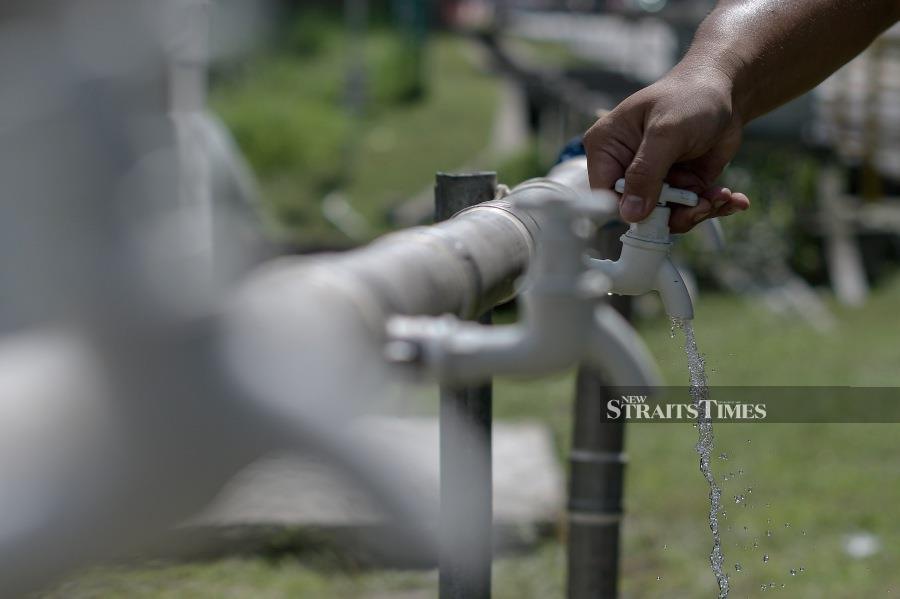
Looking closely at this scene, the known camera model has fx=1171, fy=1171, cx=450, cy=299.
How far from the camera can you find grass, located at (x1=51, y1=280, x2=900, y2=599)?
10.3 feet

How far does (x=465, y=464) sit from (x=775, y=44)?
2.53 feet

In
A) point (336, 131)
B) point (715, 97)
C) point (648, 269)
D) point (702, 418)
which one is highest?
point (336, 131)

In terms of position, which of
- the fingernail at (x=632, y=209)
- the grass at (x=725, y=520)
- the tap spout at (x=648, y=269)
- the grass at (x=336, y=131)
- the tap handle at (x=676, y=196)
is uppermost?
the grass at (x=336, y=131)

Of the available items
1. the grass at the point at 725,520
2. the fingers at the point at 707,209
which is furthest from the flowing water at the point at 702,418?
the grass at the point at 725,520

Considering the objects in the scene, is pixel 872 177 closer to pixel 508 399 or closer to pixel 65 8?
pixel 508 399

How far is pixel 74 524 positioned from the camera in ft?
2.25

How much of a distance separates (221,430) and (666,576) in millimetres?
2754

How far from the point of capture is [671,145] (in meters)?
1.53

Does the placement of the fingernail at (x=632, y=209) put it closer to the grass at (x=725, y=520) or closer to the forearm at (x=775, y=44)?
the forearm at (x=775, y=44)

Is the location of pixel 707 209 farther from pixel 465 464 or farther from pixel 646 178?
pixel 465 464

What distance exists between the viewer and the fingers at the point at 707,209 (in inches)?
62.9

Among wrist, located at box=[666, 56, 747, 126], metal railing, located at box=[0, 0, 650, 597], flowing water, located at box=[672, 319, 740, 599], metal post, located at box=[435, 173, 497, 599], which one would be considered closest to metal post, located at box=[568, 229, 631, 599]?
flowing water, located at box=[672, 319, 740, 599]

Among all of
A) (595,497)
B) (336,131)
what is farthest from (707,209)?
(336,131)

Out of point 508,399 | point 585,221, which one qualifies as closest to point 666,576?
point 508,399
